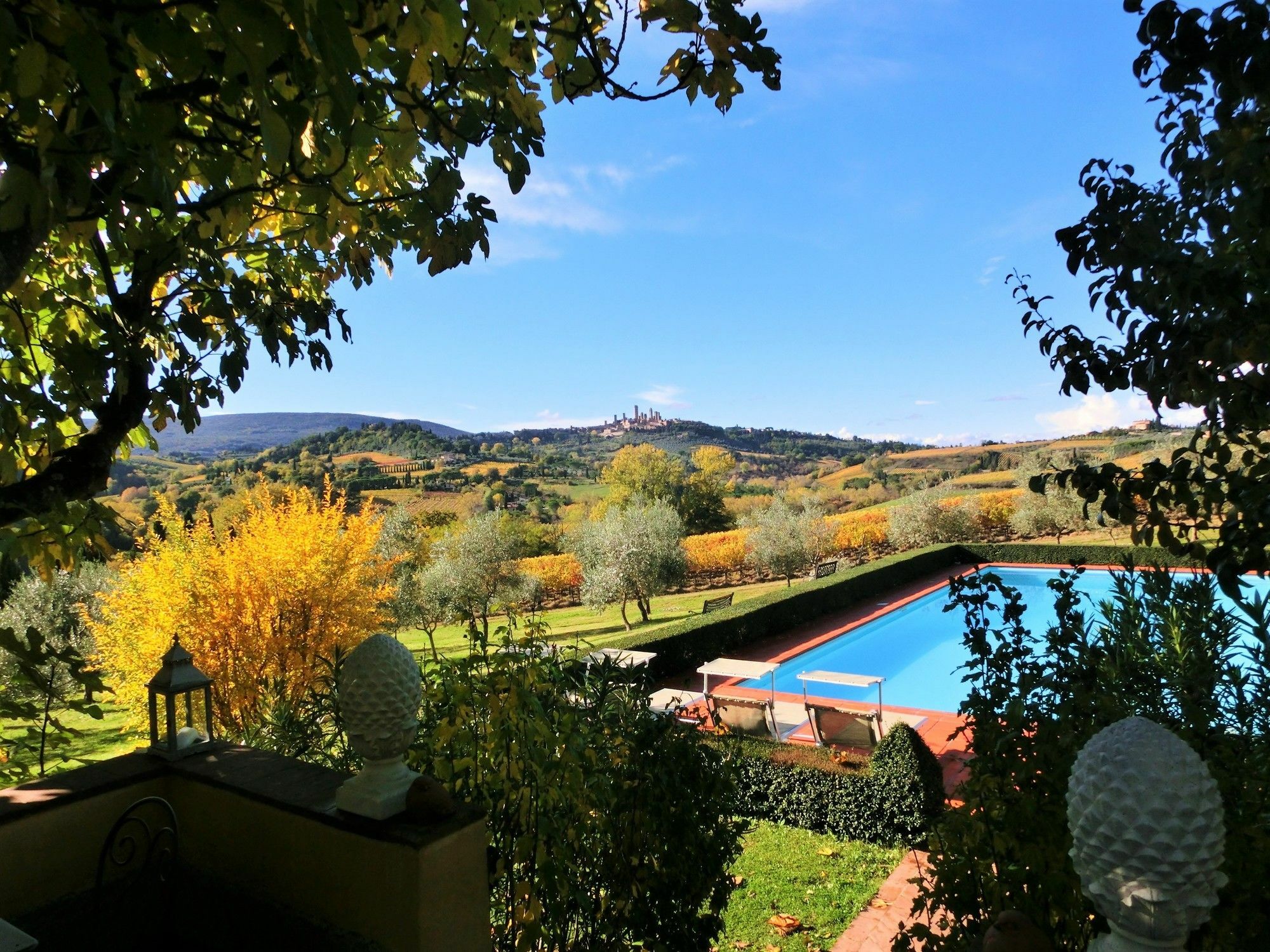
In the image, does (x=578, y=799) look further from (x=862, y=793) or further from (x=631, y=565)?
(x=631, y=565)

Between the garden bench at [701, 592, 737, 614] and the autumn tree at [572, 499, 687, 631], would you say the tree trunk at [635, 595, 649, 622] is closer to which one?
the autumn tree at [572, 499, 687, 631]

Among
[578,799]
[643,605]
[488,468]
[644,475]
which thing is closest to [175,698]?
[578,799]

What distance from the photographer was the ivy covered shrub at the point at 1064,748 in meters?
1.81

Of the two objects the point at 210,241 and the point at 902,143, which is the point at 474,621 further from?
the point at 902,143

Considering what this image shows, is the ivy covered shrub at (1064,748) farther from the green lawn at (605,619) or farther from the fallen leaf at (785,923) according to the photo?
the green lawn at (605,619)

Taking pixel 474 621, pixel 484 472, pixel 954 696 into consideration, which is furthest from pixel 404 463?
pixel 474 621

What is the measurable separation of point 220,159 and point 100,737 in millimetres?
11923

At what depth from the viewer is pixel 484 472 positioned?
61938 mm

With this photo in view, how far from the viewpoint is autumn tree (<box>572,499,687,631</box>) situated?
60.4 ft

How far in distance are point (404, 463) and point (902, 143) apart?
5767 cm

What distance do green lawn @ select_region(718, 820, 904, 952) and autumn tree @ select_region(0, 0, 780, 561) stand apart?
13.6 ft

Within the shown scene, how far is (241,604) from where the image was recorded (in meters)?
7.46

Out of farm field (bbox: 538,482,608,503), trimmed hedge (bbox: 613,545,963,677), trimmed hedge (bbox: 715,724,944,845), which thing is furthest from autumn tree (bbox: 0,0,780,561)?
farm field (bbox: 538,482,608,503)

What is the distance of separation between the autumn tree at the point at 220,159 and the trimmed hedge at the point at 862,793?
5.08m
